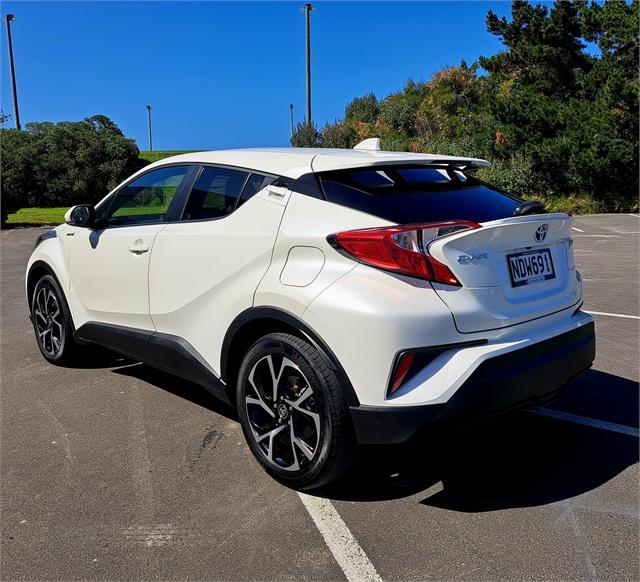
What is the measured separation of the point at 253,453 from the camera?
3254 mm

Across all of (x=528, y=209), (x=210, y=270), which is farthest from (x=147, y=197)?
(x=528, y=209)

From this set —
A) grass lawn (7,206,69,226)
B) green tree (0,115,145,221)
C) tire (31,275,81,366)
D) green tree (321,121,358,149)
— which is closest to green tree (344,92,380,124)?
green tree (321,121,358,149)

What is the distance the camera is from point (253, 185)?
3359 millimetres

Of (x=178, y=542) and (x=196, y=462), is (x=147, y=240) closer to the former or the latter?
(x=196, y=462)

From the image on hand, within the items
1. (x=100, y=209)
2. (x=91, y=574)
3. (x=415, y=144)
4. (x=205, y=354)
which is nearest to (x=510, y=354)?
(x=205, y=354)

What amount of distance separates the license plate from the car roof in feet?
2.44

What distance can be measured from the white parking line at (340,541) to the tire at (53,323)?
2.79 m

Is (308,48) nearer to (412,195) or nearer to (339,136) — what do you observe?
(339,136)

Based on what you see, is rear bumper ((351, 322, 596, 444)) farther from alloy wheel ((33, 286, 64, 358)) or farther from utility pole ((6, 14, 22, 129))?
utility pole ((6, 14, 22, 129))

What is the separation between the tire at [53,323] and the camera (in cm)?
489

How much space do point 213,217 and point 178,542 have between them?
1746 millimetres

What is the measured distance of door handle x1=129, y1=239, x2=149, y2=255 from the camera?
3.87 m

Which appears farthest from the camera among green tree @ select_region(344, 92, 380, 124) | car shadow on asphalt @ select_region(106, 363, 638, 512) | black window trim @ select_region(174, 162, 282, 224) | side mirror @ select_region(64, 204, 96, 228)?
green tree @ select_region(344, 92, 380, 124)

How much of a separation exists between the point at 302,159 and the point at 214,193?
0.63 metres
